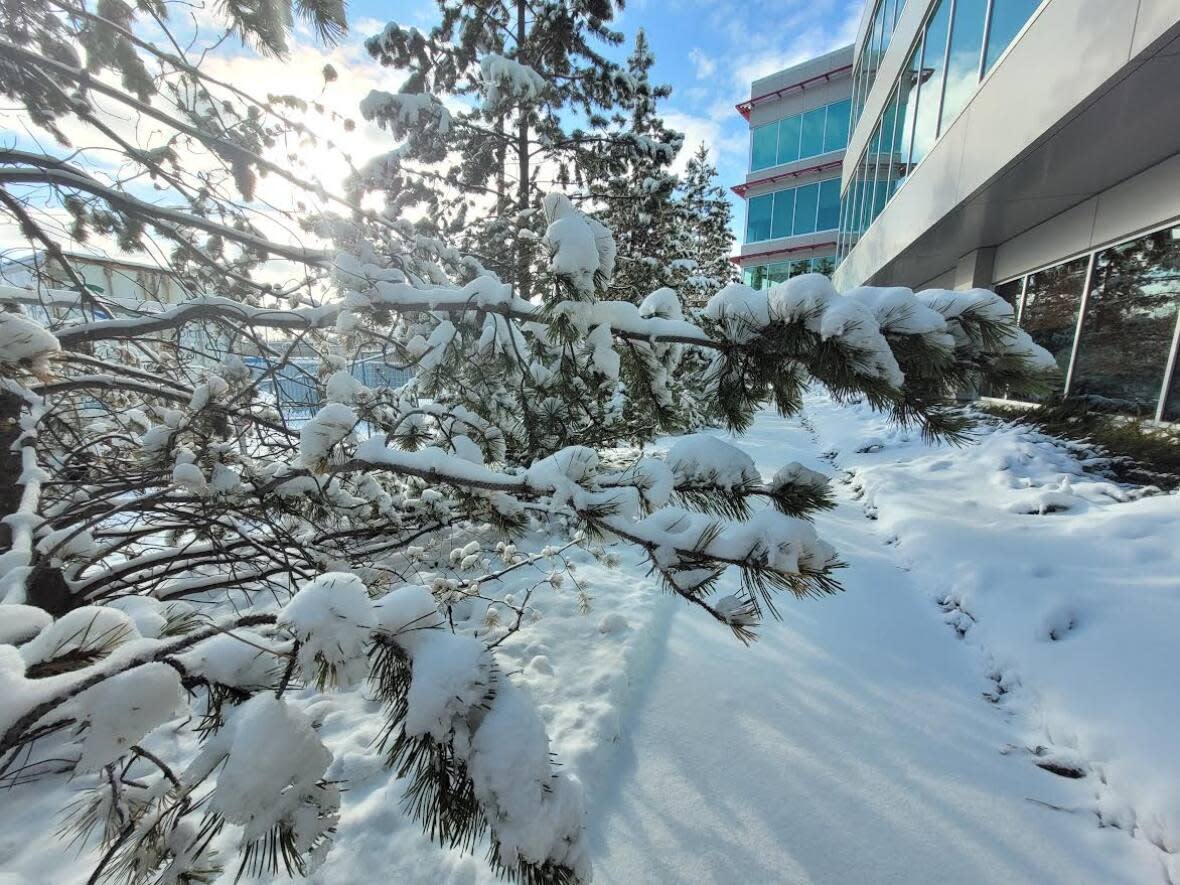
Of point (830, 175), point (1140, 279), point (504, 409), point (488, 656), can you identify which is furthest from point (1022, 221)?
point (830, 175)

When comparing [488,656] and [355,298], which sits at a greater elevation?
[355,298]

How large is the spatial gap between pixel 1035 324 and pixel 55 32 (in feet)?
36.9

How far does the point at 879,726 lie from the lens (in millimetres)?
2631

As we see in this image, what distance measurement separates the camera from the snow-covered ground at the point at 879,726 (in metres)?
1.96

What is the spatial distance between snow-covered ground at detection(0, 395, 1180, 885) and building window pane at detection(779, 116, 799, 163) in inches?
1010

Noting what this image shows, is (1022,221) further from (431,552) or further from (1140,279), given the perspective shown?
(431,552)

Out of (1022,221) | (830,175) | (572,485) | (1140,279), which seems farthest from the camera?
(830,175)

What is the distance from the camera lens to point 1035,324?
7.29 meters

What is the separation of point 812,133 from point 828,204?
4039mm

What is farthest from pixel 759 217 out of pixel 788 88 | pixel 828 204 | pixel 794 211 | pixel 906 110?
pixel 906 110

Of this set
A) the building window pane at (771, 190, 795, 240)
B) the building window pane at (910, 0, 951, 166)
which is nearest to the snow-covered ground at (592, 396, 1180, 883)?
the building window pane at (910, 0, 951, 166)

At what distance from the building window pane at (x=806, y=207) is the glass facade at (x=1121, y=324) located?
18723 mm

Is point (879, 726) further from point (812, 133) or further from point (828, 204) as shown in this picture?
point (812, 133)

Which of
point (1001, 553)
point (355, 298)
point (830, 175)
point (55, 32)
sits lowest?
point (1001, 553)
